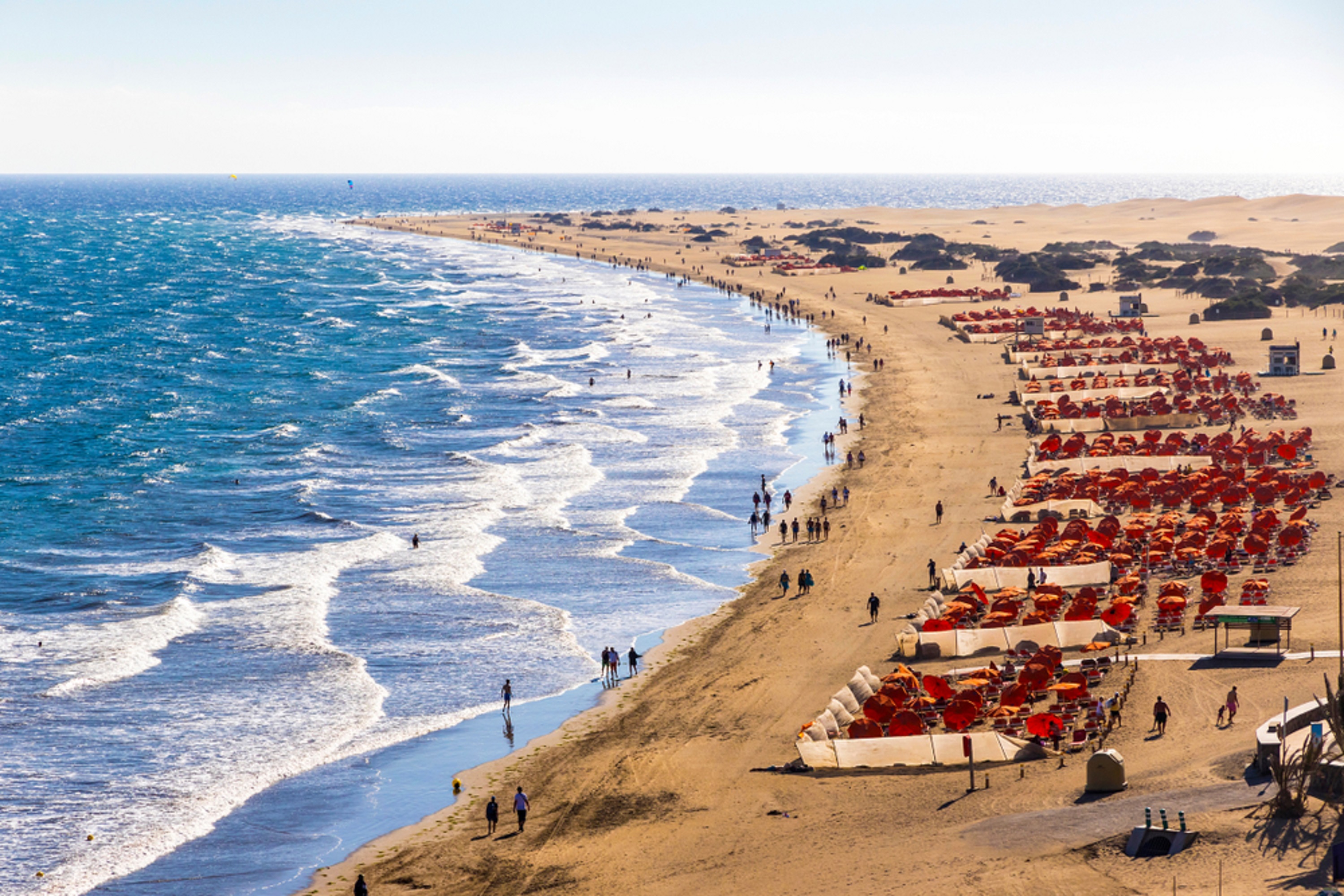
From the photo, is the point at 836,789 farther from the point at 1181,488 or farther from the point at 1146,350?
the point at 1146,350

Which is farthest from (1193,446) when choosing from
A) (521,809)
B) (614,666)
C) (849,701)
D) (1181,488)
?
(521,809)

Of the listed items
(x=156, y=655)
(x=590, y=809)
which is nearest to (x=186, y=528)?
(x=156, y=655)

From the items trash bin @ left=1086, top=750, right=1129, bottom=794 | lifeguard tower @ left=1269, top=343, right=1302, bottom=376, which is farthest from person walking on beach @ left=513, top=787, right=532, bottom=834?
lifeguard tower @ left=1269, top=343, right=1302, bottom=376

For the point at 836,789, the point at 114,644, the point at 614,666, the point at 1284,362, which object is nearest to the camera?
the point at 836,789

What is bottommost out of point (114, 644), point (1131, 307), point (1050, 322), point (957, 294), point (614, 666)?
point (114, 644)

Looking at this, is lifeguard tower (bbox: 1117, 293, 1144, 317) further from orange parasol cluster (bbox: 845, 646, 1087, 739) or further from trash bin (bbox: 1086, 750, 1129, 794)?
trash bin (bbox: 1086, 750, 1129, 794)
